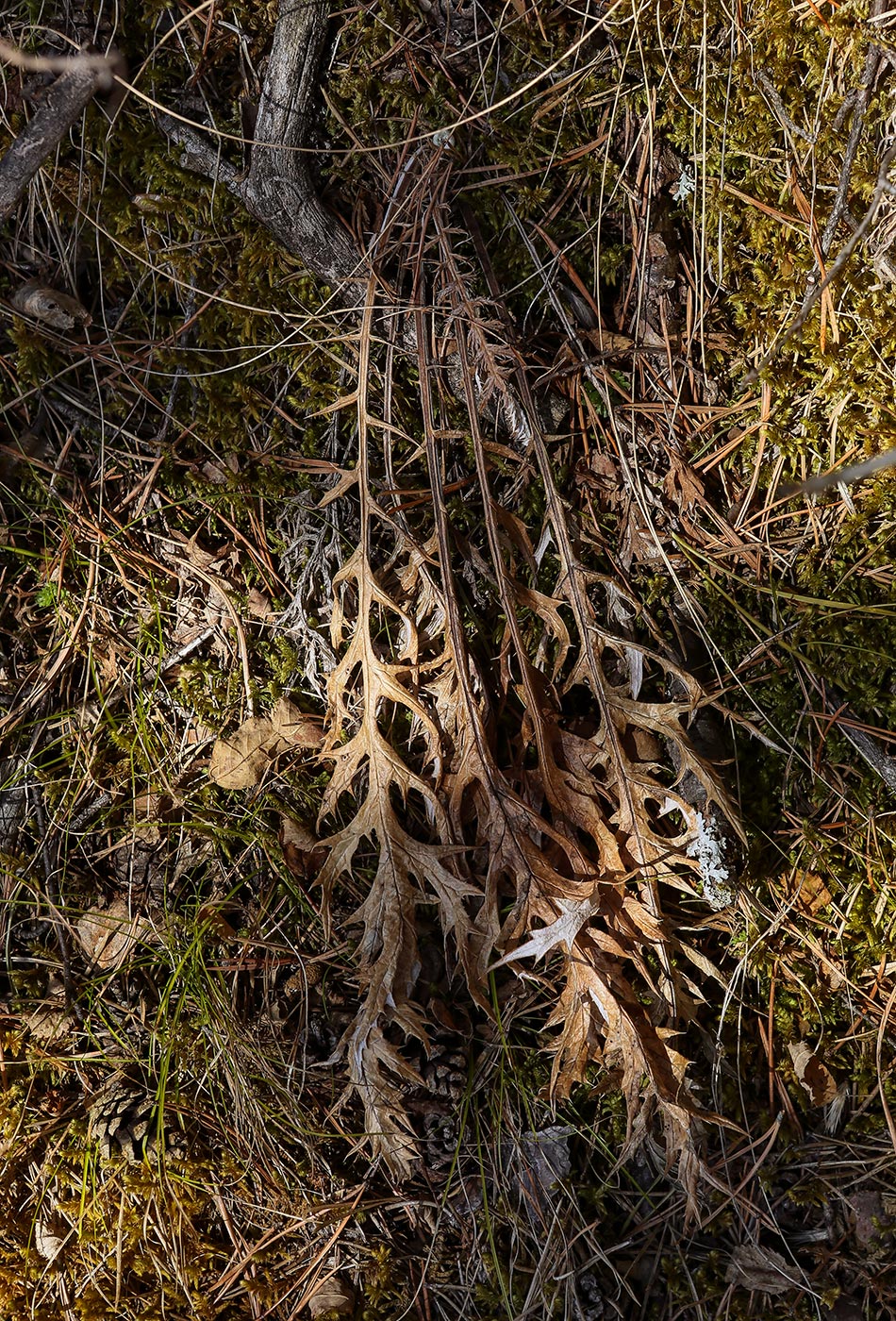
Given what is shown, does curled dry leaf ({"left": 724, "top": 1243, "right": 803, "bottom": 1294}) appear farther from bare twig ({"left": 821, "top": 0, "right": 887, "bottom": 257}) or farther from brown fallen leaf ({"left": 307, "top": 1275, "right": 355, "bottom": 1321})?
bare twig ({"left": 821, "top": 0, "right": 887, "bottom": 257})

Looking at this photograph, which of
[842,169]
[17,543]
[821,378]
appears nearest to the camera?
[842,169]

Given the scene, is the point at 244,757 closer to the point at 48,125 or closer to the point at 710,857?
the point at 710,857

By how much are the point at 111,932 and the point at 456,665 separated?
1.41m

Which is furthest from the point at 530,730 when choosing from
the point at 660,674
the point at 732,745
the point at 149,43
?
the point at 149,43

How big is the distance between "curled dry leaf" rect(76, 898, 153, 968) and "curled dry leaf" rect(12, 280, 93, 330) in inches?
71.0

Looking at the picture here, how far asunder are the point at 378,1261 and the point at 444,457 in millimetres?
2361

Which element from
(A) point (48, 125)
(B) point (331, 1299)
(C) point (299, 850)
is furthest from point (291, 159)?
(B) point (331, 1299)

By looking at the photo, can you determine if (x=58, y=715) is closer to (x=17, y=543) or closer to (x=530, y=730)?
(x=17, y=543)

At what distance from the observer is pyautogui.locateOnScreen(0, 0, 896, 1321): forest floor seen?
7.79 ft

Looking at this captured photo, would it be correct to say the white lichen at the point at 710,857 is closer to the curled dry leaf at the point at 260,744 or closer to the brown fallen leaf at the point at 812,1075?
the brown fallen leaf at the point at 812,1075

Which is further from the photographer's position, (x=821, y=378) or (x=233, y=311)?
(x=233, y=311)

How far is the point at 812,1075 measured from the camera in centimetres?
251

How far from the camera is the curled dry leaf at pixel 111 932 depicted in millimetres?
2705

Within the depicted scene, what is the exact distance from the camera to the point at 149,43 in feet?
8.17
